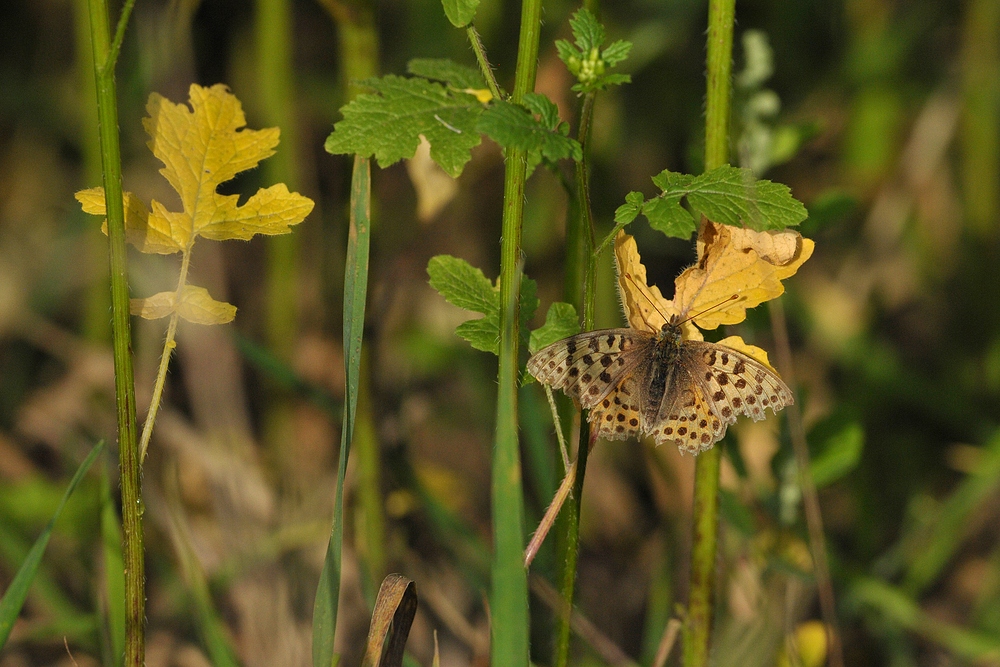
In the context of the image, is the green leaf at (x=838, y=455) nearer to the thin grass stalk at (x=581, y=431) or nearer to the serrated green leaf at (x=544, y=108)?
the thin grass stalk at (x=581, y=431)

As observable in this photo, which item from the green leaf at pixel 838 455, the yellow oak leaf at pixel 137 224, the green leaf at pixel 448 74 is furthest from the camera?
the green leaf at pixel 838 455

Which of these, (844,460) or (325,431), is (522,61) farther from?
(325,431)

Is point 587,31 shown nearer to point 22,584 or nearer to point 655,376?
point 655,376

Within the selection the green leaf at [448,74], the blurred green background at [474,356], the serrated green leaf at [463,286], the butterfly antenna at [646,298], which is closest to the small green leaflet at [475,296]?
the serrated green leaf at [463,286]

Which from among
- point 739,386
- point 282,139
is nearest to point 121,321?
point 739,386

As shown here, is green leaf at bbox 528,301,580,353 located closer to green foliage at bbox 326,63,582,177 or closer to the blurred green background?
green foliage at bbox 326,63,582,177

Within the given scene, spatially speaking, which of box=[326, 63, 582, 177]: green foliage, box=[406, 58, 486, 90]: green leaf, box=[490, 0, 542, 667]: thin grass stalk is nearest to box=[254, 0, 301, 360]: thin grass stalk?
box=[406, 58, 486, 90]: green leaf
